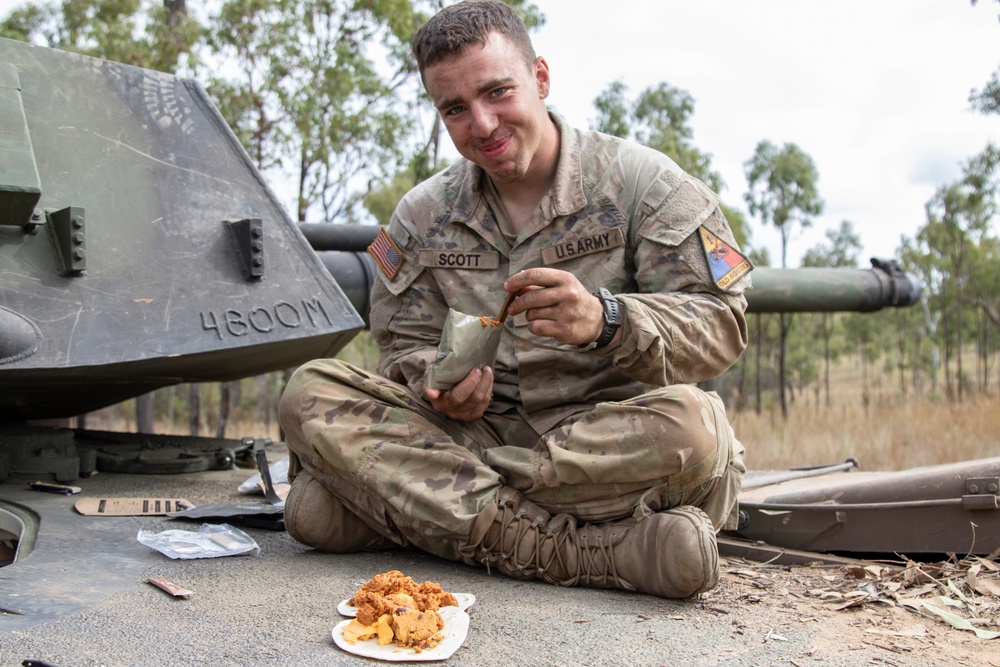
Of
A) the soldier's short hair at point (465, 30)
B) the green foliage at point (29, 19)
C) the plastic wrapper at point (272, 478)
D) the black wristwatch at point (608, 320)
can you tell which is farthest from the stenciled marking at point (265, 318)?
A: the green foliage at point (29, 19)

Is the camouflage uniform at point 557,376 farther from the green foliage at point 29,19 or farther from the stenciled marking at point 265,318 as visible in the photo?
the green foliage at point 29,19

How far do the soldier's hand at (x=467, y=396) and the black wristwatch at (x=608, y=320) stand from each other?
0.97ft

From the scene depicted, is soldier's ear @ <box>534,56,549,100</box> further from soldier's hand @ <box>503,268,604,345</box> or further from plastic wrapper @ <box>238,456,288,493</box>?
plastic wrapper @ <box>238,456,288,493</box>

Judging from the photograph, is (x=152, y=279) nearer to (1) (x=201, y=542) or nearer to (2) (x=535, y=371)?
(1) (x=201, y=542)

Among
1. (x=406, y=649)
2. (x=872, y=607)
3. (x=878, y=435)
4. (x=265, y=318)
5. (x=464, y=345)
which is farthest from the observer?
(x=878, y=435)

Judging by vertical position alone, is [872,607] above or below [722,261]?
below

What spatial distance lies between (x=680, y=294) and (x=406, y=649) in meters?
1.14

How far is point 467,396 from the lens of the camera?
2.59 meters

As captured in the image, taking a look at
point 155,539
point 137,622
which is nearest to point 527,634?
point 137,622

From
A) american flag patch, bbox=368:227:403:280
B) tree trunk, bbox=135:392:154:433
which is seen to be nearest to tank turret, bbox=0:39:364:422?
american flag patch, bbox=368:227:403:280

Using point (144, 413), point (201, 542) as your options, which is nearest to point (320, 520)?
point (201, 542)

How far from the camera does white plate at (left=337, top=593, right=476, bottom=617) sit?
202 cm

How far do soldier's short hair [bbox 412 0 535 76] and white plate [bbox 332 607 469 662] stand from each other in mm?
1416

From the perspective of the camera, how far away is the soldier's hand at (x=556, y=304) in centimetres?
228
